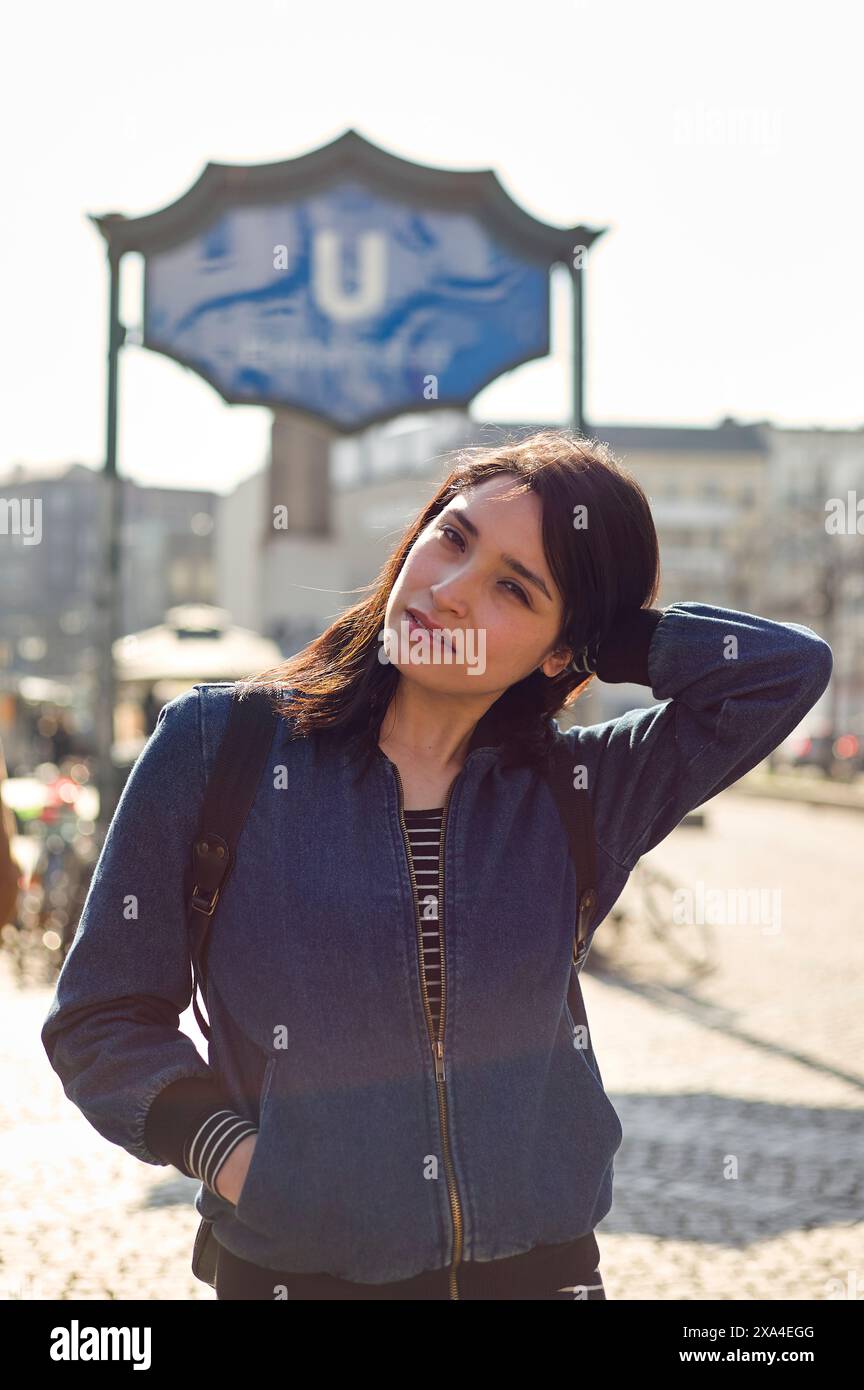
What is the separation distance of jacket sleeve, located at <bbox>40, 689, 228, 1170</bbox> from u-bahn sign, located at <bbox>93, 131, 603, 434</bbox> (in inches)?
355

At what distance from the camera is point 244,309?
422 inches

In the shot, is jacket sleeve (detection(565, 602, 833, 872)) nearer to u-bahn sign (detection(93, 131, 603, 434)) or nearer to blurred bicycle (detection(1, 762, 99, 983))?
u-bahn sign (detection(93, 131, 603, 434))

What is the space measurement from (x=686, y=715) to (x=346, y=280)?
29.6ft

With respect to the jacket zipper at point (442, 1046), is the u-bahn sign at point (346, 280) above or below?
above

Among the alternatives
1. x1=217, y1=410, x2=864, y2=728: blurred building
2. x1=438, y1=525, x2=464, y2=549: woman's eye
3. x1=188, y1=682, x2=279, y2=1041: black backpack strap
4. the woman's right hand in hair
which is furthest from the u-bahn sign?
the woman's right hand in hair

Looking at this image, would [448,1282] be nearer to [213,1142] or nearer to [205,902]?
[213,1142]

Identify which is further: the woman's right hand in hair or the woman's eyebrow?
the woman's eyebrow

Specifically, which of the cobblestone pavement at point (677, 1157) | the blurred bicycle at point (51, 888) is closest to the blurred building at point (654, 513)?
the cobblestone pavement at point (677, 1157)

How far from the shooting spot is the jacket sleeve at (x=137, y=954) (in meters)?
2.00

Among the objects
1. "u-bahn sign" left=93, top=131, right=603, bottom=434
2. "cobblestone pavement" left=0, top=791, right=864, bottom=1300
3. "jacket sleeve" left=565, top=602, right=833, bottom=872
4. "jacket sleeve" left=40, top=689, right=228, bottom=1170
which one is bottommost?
"cobblestone pavement" left=0, top=791, right=864, bottom=1300

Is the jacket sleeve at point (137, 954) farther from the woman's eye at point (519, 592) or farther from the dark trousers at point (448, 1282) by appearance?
the woman's eye at point (519, 592)

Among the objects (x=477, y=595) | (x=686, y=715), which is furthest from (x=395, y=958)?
(x=686, y=715)

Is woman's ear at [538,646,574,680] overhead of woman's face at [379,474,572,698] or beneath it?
beneath

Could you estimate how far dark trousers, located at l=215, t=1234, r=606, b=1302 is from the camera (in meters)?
1.96
